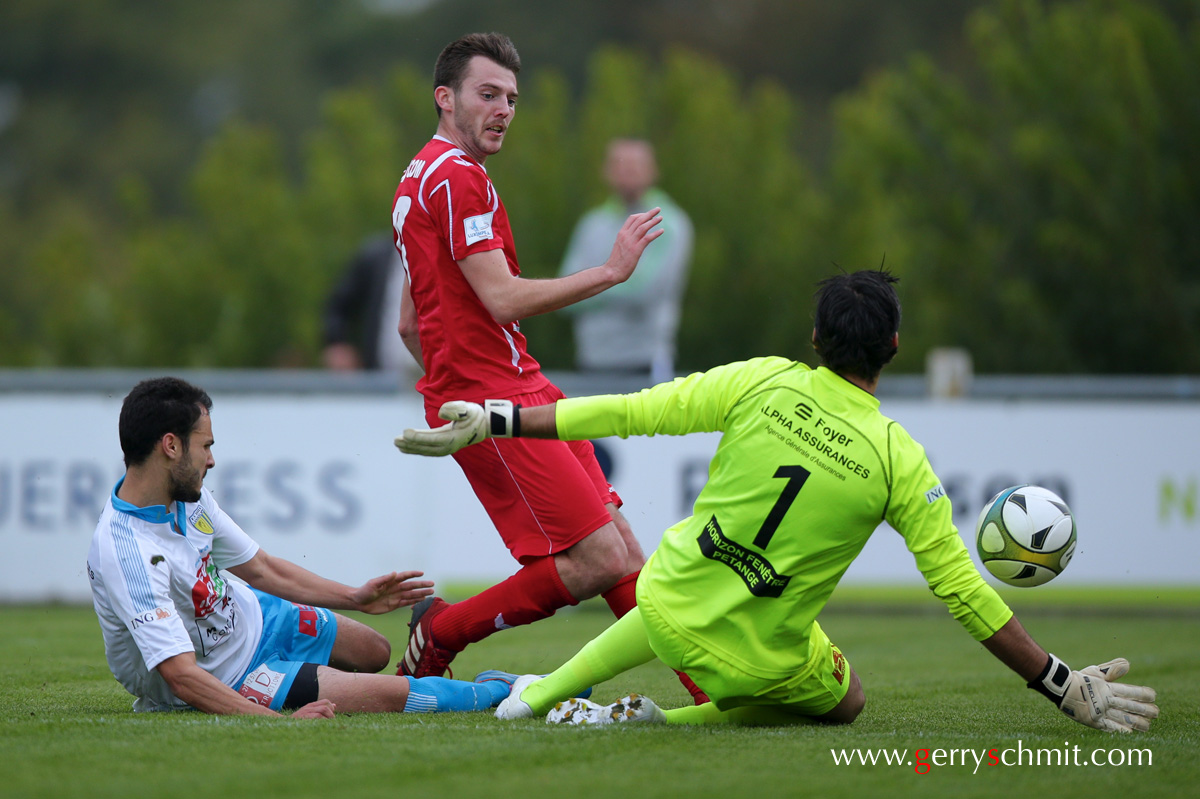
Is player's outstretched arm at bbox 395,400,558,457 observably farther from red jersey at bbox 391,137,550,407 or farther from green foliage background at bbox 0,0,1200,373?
green foliage background at bbox 0,0,1200,373

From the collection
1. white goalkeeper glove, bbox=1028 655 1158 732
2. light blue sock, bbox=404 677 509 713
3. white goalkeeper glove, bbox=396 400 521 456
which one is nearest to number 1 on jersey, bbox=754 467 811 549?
white goalkeeper glove, bbox=396 400 521 456

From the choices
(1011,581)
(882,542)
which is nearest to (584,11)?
(882,542)

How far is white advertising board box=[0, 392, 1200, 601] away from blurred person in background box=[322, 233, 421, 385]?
3.22 ft

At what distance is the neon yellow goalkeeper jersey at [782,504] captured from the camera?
14.0 feet

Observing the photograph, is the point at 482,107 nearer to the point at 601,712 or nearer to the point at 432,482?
the point at 601,712

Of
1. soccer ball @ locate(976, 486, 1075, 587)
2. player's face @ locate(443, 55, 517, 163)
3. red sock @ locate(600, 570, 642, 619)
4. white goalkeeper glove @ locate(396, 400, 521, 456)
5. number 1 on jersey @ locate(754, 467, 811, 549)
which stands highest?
player's face @ locate(443, 55, 517, 163)

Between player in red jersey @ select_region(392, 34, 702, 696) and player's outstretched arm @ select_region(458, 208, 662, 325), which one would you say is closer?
player's outstretched arm @ select_region(458, 208, 662, 325)

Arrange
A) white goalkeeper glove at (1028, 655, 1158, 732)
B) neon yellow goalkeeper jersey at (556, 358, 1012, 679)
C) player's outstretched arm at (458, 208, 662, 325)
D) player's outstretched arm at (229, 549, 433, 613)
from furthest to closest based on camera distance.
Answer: player's outstretched arm at (229, 549, 433, 613) → player's outstretched arm at (458, 208, 662, 325) → white goalkeeper glove at (1028, 655, 1158, 732) → neon yellow goalkeeper jersey at (556, 358, 1012, 679)

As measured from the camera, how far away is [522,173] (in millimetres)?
13648

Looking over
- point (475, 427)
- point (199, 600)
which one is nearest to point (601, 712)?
point (475, 427)

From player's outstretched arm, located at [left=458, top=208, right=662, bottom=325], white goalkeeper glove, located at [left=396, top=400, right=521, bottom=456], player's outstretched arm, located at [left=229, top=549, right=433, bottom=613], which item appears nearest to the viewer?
white goalkeeper glove, located at [left=396, top=400, right=521, bottom=456]

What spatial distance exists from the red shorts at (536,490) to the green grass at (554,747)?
66cm

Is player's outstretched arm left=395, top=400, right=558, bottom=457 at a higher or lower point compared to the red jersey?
lower

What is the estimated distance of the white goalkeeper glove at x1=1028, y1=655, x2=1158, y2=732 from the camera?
4410mm
